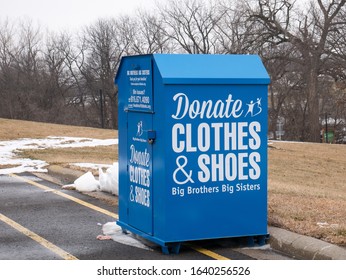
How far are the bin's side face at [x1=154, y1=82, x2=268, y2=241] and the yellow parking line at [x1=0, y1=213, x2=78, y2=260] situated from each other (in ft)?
2.90

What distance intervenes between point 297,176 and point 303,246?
39.2ft

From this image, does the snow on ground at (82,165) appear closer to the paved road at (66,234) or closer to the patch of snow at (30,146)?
the patch of snow at (30,146)

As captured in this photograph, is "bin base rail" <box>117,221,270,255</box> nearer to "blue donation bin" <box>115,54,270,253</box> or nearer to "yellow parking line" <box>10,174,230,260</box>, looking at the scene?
"blue donation bin" <box>115,54,270,253</box>

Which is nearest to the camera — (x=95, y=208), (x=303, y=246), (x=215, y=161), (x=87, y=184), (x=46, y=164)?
(x=303, y=246)

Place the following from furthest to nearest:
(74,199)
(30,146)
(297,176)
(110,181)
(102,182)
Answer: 1. (30,146)
2. (297,176)
3. (102,182)
4. (110,181)
5. (74,199)

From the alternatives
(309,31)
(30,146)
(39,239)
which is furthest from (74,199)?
(309,31)

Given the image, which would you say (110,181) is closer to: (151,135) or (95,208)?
(95,208)

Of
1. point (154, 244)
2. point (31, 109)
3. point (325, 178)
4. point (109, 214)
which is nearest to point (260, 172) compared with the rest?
point (154, 244)

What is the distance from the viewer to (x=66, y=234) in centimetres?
784

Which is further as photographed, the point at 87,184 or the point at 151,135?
the point at 87,184

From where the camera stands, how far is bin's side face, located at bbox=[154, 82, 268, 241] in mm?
6742

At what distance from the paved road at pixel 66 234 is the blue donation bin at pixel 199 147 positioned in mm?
197

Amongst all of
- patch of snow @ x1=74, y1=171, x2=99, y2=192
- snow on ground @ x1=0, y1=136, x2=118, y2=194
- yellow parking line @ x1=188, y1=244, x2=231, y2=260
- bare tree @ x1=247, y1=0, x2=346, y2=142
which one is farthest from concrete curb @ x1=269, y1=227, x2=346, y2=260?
bare tree @ x1=247, y1=0, x2=346, y2=142

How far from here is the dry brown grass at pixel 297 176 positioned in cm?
764
